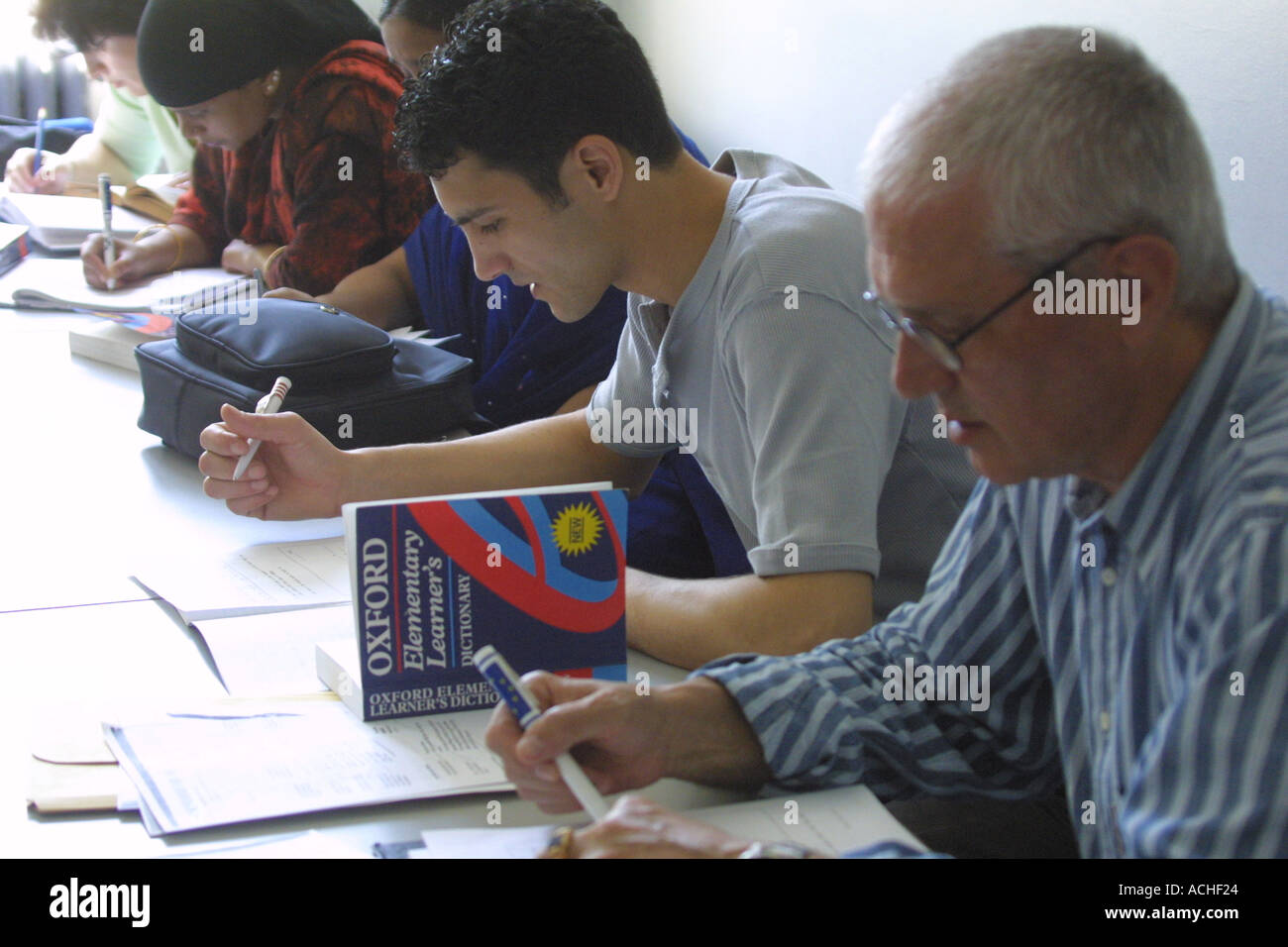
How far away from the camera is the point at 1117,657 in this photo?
2.80ft

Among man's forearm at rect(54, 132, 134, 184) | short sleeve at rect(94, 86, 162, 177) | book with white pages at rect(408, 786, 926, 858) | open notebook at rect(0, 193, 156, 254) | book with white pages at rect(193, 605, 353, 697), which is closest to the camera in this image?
book with white pages at rect(408, 786, 926, 858)

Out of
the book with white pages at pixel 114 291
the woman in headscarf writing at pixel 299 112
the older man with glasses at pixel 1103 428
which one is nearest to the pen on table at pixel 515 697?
the older man with glasses at pixel 1103 428

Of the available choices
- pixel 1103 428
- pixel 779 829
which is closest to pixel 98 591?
pixel 779 829

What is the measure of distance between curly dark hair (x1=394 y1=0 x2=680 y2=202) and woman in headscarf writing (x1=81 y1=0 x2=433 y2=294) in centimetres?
116

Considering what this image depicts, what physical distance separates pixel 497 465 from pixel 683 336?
33 cm

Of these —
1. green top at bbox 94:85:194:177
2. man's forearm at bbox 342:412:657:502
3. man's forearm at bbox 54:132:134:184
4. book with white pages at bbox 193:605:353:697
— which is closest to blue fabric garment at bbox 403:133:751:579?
man's forearm at bbox 342:412:657:502

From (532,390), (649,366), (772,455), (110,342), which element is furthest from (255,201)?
(772,455)

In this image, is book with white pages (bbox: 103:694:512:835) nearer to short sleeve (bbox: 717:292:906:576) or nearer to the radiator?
short sleeve (bbox: 717:292:906:576)

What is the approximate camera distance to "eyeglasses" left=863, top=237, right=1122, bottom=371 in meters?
0.78

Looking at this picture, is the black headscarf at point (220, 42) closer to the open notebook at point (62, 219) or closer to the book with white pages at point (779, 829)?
the open notebook at point (62, 219)

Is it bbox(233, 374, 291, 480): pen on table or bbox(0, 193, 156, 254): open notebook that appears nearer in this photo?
bbox(233, 374, 291, 480): pen on table

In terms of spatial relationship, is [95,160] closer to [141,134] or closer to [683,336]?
[141,134]

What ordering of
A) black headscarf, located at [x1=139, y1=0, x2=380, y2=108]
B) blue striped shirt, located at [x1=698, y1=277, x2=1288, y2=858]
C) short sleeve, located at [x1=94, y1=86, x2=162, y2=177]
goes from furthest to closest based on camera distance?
short sleeve, located at [x1=94, y1=86, x2=162, y2=177], black headscarf, located at [x1=139, y1=0, x2=380, y2=108], blue striped shirt, located at [x1=698, y1=277, x2=1288, y2=858]
